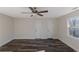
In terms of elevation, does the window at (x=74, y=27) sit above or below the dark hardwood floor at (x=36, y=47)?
above

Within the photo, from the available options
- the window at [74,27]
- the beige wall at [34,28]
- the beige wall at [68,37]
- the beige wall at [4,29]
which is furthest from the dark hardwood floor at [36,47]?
the beige wall at [34,28]

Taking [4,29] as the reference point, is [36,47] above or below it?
below

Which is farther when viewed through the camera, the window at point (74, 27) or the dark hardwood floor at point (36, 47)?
the window at point (74, 27)

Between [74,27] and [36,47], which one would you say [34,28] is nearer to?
[36,47]

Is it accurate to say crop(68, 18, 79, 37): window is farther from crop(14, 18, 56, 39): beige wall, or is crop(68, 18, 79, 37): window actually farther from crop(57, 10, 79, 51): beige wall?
crop(14, 18, 56, 39): beige wall

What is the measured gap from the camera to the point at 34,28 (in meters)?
10.1

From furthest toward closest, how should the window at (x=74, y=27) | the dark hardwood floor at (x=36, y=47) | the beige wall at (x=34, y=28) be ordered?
1. the beige wall at (x=34, y=28)
2. the window at (x=74, y=27)
3. the dark hardwood floor at (x=36, y=47)

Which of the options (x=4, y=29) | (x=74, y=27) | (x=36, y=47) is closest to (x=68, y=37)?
(x=74, y=27)

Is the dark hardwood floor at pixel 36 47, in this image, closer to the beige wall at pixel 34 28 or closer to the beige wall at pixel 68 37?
the beige wall at pixel 68 37

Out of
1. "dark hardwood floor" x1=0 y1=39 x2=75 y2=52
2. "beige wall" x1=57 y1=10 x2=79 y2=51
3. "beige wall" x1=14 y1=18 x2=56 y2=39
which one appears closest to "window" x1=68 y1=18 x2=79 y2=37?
"beige wall" x1=57 y1=10 x2=79 y2=51

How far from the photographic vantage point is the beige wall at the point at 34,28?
32.9 ft
